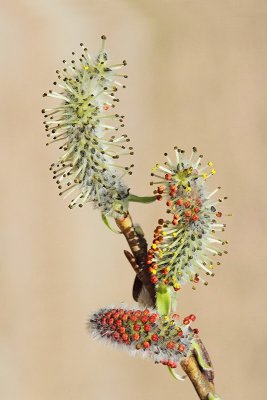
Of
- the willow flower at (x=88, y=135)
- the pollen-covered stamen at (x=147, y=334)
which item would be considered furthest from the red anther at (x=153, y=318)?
the willow flower at (x=88, y=135)

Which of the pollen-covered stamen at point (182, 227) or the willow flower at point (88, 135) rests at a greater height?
the willow flower at point (88, 135)

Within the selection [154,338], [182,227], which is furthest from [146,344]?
[182,227]

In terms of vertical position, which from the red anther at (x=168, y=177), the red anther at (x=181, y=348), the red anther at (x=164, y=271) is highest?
the red anther at (x=168, y=177)

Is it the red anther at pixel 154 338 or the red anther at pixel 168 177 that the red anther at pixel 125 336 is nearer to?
the red anther at pixel 154 338

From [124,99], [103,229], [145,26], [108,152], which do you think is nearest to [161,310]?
[108,152]

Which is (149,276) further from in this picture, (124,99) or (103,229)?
(124,99)

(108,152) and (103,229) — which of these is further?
(103,229)

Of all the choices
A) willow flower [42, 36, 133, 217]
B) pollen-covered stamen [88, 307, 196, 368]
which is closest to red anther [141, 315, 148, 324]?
pollen-covered stamen [88, 307, 196, 368]

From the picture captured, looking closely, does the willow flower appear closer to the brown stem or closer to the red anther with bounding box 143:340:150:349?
the brown stem
